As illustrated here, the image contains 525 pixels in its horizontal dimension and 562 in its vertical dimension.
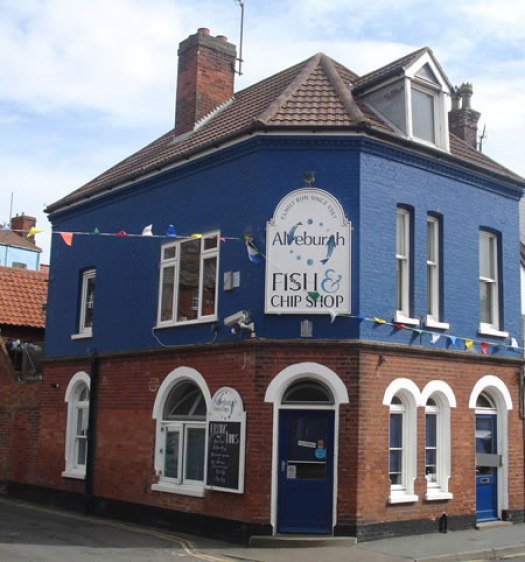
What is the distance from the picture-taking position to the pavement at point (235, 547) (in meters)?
12.8

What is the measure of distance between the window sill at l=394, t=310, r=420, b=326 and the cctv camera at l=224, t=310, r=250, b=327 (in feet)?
9.09

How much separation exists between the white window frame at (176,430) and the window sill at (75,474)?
2.92 meters

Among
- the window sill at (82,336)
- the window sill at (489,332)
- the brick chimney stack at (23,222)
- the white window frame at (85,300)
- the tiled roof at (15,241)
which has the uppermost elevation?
the tiled roof at (15,241)

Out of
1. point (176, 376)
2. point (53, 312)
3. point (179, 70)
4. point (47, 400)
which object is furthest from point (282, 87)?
point (47, 400)

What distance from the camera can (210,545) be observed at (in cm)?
1416

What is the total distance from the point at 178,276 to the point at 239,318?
269 centimetres

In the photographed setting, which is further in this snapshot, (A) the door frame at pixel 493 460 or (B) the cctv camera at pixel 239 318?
(A) the door frame at pixel 493 460

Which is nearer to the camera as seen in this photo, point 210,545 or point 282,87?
point 210,545

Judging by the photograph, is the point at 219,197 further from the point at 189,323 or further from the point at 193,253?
the point at 189,323

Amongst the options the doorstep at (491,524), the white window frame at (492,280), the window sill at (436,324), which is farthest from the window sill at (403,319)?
the doorstep at (491,524)

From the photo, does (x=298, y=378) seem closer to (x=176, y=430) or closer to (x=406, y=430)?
(x=406, y=430)

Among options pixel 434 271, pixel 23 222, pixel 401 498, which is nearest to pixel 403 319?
pixel 434 271

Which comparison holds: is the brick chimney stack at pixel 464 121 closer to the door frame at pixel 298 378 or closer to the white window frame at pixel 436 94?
the white window frame at pixel 436 94

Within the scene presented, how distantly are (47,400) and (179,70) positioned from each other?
355 inches
